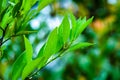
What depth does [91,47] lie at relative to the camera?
2.42m

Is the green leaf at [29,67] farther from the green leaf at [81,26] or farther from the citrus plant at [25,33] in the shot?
the green leaf at [81,26]

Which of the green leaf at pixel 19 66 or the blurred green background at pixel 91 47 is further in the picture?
the blurred green background at pixel 91 47

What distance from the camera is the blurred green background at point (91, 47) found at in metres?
2.07

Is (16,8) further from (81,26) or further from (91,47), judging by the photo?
(91,47)

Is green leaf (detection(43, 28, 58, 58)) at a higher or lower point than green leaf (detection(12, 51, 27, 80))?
higher

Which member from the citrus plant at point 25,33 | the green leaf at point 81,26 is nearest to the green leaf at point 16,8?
the citrus plant at point 25,33

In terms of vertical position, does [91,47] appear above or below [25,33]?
below

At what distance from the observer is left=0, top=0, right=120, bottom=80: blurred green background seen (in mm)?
2074

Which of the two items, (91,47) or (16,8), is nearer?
(16,8)

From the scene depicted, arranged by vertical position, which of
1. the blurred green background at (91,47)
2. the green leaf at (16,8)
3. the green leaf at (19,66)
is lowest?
the blurred green background at (91,47)

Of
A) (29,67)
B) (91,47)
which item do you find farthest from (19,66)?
(91,47)

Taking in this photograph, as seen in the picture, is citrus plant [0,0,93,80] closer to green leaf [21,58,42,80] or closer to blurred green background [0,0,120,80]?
green leaf [21,58,42,80]

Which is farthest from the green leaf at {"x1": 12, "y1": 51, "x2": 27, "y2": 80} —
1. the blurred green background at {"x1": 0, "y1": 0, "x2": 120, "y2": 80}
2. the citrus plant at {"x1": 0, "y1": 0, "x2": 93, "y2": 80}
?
the blurred green background at {"x1": 0, "y1": 0, "x2": 120, "y2": 80}

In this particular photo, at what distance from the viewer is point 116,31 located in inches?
101
